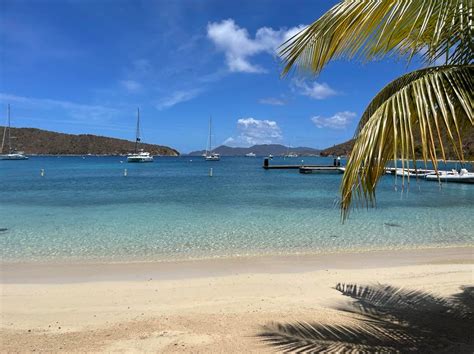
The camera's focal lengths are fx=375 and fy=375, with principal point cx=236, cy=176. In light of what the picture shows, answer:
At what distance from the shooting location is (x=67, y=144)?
16612 cm

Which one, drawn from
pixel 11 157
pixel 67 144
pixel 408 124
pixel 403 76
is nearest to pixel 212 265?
pixel 403 76

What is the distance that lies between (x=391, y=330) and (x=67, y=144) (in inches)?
7083

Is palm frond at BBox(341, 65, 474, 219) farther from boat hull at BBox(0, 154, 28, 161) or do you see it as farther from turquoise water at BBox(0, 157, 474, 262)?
boat hull at BBox(0, 154, 28, 161)

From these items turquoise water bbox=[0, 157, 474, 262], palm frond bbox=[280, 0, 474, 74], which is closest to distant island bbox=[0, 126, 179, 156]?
turquoise water bbox=[0, 157, 474, 262]

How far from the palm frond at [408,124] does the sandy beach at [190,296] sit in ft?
7.80

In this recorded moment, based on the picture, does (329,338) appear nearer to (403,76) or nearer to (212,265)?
(403,76)

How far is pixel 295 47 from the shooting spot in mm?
2982

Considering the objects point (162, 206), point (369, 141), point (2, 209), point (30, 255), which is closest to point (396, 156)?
point (369, 141)

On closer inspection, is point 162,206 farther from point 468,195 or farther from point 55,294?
point 468,195

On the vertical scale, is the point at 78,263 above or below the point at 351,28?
below

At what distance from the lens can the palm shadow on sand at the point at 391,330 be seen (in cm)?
377

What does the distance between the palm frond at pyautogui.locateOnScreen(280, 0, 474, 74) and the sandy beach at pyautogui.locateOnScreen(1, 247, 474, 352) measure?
A: 2.93 meters

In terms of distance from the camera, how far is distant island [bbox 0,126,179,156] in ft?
502

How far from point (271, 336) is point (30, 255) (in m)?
7.52
